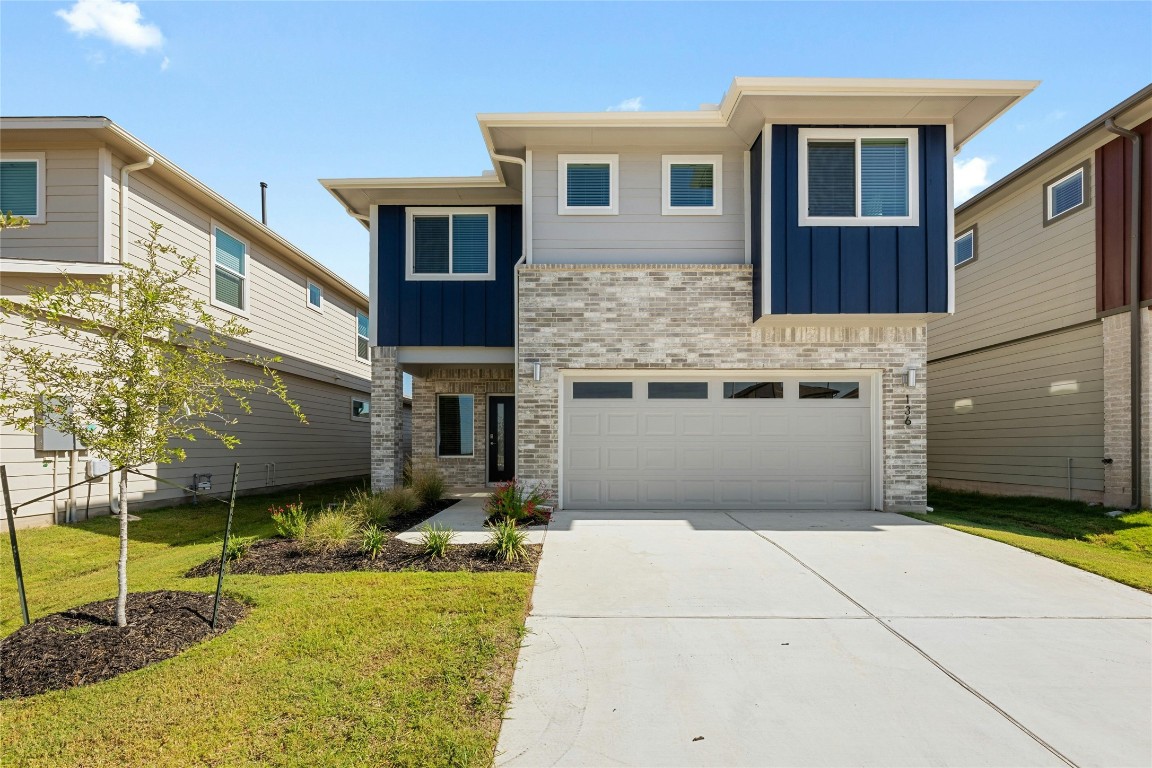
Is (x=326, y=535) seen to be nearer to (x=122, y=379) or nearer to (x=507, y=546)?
(x=507, y=546)

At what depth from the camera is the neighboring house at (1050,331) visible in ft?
31.2

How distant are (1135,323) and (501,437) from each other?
11.3 m

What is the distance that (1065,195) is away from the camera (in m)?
10.9

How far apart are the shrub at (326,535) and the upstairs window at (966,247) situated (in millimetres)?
13459

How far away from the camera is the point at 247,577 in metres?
5.57

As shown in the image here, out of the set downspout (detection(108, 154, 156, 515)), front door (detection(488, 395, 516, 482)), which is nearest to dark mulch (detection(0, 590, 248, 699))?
downspout (detection(108, 154, 156, 515))

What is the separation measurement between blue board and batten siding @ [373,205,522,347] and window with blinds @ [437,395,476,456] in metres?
2.76

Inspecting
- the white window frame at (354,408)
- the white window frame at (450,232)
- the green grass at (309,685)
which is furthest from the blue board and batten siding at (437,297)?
the white window frame at (354,408)

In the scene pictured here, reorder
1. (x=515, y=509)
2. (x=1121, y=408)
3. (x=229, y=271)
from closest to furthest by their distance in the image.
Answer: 1. (x=515, y=509)
2. (x=1121, y=408)
3. (x=229, y=271)

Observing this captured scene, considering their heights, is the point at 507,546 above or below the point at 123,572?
below

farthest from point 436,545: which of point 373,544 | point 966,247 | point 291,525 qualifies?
point 966,247

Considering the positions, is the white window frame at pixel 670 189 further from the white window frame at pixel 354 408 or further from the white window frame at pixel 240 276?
the white window frame at pixel 354 408

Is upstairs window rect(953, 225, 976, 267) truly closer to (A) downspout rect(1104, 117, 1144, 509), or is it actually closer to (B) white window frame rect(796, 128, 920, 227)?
(A) downspout rect(1104, 117, 1144, 509)

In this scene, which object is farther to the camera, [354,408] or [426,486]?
[354,408]
